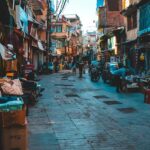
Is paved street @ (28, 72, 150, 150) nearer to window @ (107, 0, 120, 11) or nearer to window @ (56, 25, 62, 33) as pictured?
window @ (107, 0, 120, 11)

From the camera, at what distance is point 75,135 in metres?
10.2

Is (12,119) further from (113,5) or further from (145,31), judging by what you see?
(113,5)

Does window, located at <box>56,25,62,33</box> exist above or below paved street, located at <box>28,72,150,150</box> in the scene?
above

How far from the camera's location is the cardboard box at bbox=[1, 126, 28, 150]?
7504 millimetres

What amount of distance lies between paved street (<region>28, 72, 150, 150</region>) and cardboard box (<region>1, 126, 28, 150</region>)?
130 cm

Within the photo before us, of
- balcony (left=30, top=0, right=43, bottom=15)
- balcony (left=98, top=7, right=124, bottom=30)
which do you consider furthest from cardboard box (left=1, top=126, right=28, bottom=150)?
balcony (left=98, top=7, right=124, bottom=30)

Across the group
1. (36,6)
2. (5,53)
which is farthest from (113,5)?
(5,53)

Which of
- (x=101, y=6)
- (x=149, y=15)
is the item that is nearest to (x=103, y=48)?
(x=101, y=6)

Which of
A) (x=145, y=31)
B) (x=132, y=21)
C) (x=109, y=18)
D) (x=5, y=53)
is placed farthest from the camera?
(x=109, y=18)

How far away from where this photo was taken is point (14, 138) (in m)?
7.50

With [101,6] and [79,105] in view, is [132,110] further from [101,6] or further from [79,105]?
[101,6]

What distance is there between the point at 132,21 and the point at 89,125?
2579 centimetres

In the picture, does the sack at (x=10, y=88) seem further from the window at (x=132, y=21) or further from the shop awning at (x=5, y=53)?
the window at (x=132, y=21)

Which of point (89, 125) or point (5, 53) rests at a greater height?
point (5, 53)
